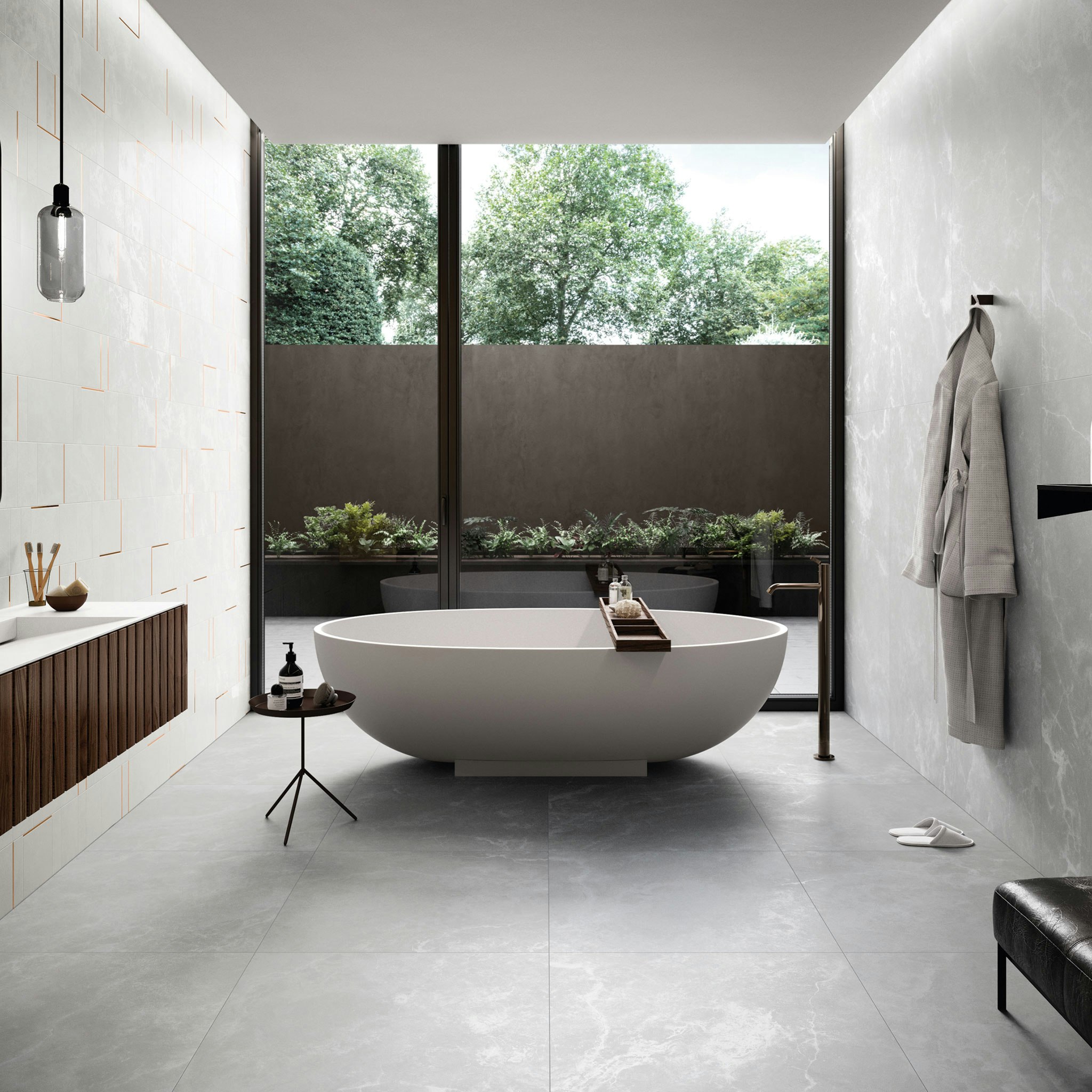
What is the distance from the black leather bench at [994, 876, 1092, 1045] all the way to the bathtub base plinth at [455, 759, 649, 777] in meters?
2.03

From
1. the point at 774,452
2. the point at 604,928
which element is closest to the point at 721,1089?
the point at 604,928

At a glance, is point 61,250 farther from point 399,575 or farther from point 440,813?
point 399,575

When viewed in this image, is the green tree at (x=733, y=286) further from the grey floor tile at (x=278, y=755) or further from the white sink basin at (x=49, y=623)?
the white sink basin at (x=49, y=623)

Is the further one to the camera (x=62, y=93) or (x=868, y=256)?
(x=868, y=256)

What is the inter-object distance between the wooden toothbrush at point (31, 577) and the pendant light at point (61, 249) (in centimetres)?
89

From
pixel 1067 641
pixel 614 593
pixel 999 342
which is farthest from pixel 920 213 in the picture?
pixel 614 593

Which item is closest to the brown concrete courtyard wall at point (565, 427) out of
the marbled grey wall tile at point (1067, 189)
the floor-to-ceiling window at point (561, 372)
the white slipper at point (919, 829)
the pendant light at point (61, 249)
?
the floor-to-ceiling window at point (561, 372)

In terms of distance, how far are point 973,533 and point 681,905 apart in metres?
1.62

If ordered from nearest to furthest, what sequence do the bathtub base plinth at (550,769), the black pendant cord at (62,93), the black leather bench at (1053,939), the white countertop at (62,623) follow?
the black leather bench at (1053,939)
the white countertop at (62,623)
the black pendant cord at (62,93)
the bathtub base plinth at (550,769)

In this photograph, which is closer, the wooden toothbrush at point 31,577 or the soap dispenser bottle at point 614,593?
the wooden toothbrush at point 31,577

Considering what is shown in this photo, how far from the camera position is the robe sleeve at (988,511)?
3.44 m

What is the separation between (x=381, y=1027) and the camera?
237 cm

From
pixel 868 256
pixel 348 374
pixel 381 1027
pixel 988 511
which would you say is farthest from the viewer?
pixel 348 374

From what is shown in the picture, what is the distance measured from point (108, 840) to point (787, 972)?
7.98ft
